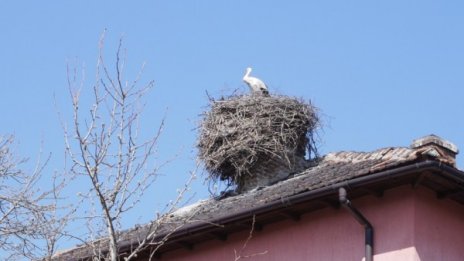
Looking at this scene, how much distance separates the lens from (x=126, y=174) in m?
9.70

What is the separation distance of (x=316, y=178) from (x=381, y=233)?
1.75m

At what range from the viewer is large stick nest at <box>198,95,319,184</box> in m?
16.8

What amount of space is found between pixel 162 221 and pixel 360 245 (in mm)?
2538

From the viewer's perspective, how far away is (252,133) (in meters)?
16.8

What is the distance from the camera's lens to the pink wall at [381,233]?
11.5 m

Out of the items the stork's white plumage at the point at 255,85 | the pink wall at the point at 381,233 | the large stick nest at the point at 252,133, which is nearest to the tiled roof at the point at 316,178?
the pink wall at the point at 381,233

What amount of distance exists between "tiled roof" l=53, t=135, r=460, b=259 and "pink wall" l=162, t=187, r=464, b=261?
37 cm

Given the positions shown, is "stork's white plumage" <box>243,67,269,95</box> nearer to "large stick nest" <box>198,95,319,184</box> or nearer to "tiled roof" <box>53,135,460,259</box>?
"large stick nest" <box>198,95,319,184</box>

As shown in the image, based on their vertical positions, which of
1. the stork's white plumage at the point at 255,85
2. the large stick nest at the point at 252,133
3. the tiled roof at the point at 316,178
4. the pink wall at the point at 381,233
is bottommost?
the pink wall at the point at 381,233

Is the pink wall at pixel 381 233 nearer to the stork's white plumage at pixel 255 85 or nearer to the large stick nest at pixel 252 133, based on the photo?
the large stick nest at pixel 252 133

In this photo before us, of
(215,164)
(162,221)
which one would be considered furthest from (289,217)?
(215,164)

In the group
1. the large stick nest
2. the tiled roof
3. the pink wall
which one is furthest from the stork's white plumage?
the pink wall

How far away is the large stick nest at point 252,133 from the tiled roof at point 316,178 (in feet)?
2.56

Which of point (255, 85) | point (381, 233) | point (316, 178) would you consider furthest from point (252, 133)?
point (381, 233)
